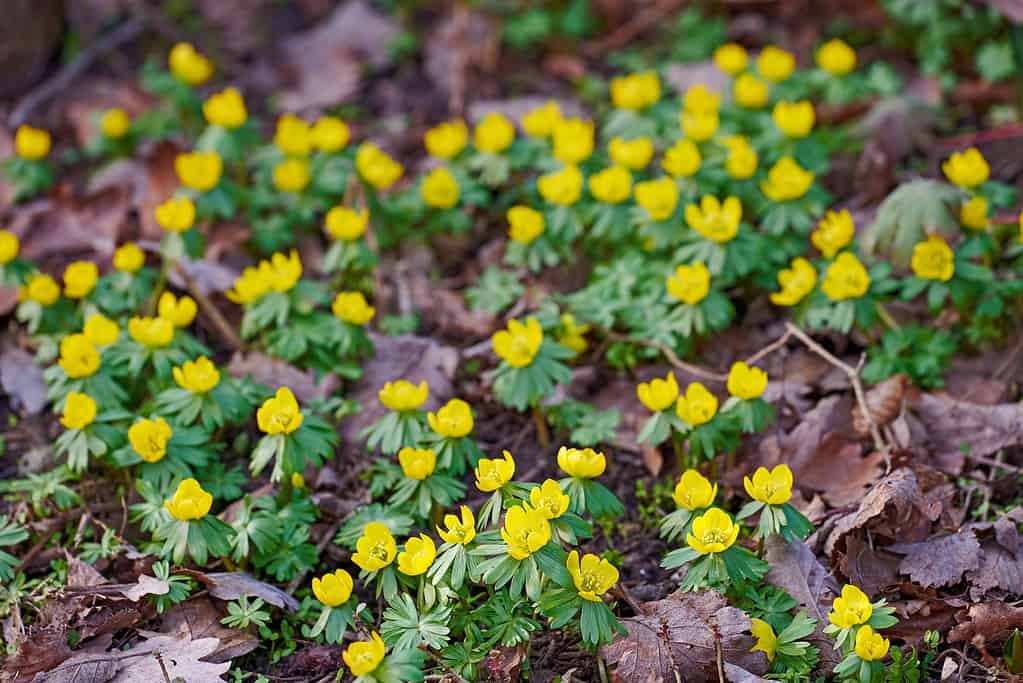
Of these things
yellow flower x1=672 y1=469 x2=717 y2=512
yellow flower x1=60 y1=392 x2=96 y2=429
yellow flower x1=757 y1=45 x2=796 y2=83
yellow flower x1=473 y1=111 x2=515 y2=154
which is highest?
yellow flower x1=60 y1=392 x2=96 y2=429

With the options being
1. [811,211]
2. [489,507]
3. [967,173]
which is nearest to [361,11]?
[811,211]

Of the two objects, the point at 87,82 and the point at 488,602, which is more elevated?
the point at 87,82

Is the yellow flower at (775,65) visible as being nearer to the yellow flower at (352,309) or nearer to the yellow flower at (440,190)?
the yellow flower at (440,190)

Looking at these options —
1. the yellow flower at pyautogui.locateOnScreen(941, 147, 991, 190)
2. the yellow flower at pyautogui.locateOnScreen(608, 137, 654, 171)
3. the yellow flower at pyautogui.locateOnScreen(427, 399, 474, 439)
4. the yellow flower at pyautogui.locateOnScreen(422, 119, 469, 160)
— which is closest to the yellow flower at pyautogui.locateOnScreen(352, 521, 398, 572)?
the yellow flower at pyautogui.locateOnScreen(427, 399, 474, 439)

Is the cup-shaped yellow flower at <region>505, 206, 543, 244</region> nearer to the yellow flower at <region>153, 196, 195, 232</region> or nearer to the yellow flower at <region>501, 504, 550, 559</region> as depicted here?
the yellow flower at <region>153, 196, 195, 232</region>

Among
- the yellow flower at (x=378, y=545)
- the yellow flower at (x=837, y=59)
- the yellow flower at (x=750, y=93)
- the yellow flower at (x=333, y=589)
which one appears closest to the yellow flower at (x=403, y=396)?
the yellow flower at (x=378, y=545)

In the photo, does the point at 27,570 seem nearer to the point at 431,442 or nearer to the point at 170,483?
the point at 170,483
